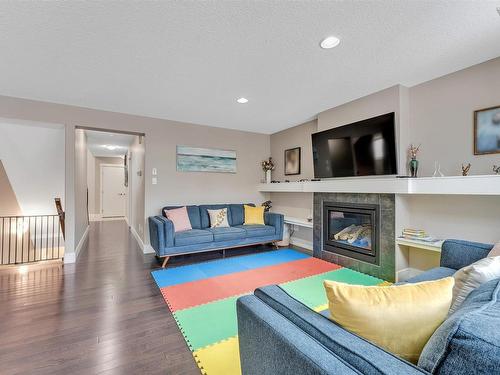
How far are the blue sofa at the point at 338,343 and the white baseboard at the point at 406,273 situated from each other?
7.66 feet

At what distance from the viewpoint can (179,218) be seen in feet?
12.9

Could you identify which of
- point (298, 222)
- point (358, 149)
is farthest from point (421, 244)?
point (298, 222)

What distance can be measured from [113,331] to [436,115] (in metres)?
3.93

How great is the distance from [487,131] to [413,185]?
820 mm

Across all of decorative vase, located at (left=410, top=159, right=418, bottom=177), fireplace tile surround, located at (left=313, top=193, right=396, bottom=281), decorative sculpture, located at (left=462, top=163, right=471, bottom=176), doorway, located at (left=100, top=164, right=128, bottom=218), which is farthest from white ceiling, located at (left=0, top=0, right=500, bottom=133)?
doorway, located at (left=100, top=164, right=128, bottom=218)

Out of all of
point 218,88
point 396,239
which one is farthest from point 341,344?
point 218,88

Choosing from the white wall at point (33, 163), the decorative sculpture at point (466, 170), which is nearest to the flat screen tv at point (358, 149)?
the decorative sculpture at point (466, 170)

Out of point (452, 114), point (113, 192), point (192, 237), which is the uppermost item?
point (452, 114)

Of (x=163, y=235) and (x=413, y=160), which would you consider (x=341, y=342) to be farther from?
(x=163, y=235)

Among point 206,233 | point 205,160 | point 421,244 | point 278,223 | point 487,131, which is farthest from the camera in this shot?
point 205,160

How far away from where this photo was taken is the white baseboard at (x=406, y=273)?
2.90 metres

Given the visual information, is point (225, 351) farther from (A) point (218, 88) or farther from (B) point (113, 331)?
(A) point (218, 88)

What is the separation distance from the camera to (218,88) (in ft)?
9.99

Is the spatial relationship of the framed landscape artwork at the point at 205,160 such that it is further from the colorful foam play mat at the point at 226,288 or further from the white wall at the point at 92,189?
the white wall at the point at 92,189
